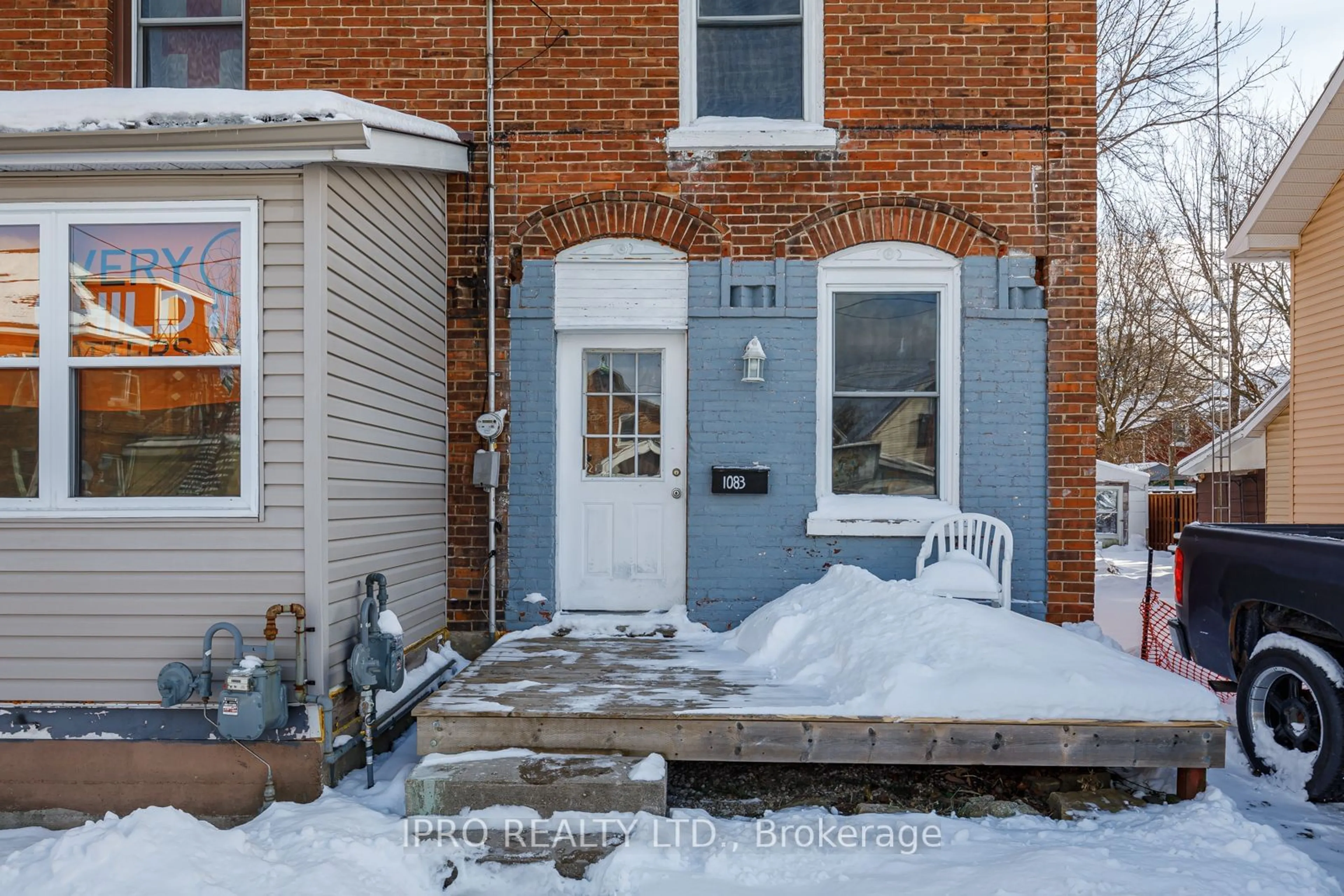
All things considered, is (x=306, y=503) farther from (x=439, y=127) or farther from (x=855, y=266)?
(x=855, y=266)

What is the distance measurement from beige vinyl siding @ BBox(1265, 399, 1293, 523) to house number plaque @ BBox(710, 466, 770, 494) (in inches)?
482

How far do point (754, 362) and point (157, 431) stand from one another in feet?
12.0

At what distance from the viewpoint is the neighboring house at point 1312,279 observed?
8586 millimetres

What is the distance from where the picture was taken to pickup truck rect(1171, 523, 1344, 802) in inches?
165

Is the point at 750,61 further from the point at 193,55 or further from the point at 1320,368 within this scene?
the point at 1320,368

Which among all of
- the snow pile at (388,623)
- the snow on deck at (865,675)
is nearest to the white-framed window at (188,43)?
the snow pile at (388,623)

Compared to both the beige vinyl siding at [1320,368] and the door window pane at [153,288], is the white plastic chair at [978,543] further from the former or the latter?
the beige vinyl siding at [1320,368]

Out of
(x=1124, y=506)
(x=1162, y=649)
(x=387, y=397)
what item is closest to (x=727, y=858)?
(x=387, y=397)

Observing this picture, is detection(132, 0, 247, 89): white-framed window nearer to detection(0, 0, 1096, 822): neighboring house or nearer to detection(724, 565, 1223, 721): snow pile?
detection(0, 0, 1096, 822): neighboring house

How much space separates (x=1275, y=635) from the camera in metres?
4.52

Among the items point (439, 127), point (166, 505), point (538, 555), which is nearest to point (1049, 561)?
point (538, 555)

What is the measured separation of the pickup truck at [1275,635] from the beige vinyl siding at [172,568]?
500 centimetres

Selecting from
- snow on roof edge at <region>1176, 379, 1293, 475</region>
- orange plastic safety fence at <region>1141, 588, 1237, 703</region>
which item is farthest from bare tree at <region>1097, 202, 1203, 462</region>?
orange plastic safety fence at <region>1141, 588, 1237, 703</region>

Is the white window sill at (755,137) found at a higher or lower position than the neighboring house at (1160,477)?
higher
